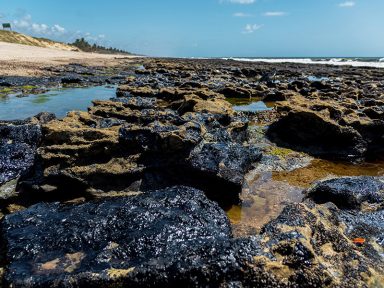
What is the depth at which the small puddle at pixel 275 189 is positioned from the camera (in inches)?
248

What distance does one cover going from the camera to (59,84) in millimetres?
24047

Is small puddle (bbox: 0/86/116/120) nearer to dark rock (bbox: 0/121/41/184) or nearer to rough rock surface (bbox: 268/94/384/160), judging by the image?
dark rock (bbox: 0/121/41/184)

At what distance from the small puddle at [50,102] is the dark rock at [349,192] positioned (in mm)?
10204

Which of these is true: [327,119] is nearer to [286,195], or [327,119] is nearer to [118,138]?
[286,195]

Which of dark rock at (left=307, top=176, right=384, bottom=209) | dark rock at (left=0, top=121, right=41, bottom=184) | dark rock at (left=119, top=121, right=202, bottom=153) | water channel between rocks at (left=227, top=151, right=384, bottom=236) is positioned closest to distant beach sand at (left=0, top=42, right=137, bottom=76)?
dark rock at (left=0, top=121, right=41, bottom=184)

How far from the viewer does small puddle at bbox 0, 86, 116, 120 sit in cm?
1420

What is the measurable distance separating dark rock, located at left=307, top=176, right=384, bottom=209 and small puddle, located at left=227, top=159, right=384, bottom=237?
2.06ft

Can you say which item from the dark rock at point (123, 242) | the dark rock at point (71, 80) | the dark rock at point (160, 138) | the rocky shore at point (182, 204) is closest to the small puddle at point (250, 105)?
the rocky shore at point (182, 204)

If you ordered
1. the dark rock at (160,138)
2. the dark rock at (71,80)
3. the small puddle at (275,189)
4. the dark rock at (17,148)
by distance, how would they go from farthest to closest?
the dark rock at (71,80) < the dark rock at (17,148) < the dark rock at (160,138) < the small puddle at (275,189)

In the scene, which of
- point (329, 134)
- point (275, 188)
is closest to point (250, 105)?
point (329, 134)

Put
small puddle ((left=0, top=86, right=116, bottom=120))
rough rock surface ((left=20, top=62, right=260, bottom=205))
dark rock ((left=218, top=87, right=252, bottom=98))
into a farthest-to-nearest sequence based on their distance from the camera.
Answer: dark rock ((left=218, top=87, right=252, bottom=98))
small puddle ((left=0, top=86, right=116, bottom=120))
rough rock surface ((left=20, top=62, right=260, bottom=205))

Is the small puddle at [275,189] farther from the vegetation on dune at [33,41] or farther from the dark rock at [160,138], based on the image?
the vegetation on dune at [33,41]

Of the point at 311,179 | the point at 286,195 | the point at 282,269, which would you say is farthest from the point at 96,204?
the point at 311,179

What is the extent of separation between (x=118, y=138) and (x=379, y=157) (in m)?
7.84
